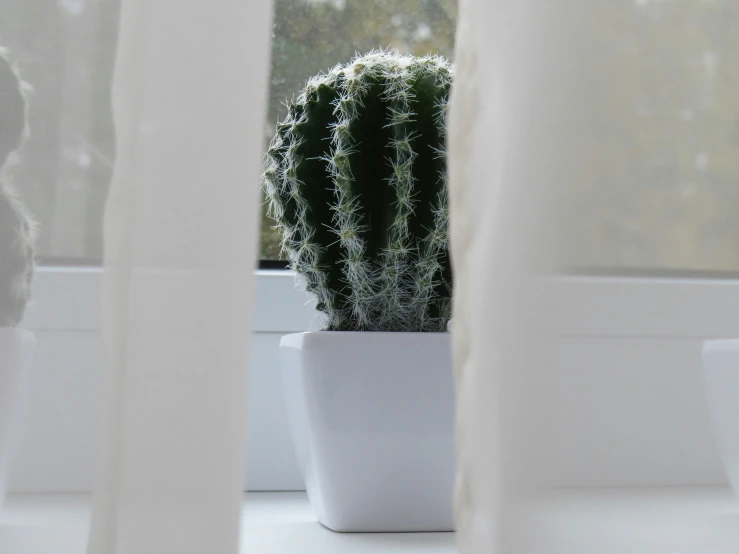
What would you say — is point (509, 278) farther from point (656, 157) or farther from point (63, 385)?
point (63, 385)

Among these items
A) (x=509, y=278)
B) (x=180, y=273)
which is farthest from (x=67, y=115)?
(x=509, y=278)

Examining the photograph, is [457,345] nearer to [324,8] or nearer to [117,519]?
[117,519]

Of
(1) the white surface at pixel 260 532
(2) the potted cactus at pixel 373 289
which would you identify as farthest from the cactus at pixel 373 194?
(1) the white surface at pixel 260 532

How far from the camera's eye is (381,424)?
27.1 inches

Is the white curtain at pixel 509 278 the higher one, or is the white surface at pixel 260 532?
the white curtain at pixel 509 278

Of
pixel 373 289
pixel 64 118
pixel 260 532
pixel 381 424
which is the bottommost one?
pixel 260 532

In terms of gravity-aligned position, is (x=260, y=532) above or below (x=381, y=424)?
below

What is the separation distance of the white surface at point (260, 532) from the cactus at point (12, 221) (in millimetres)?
98

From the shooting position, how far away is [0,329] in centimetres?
43

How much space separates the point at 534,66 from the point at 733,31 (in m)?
0.11

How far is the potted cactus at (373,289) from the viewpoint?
69cm

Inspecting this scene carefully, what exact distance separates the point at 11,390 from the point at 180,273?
0.11 m

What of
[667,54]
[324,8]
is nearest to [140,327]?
[667,54]

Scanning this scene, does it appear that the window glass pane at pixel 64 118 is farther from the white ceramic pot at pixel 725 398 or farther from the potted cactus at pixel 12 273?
the white ceramic pot at pixel 725 398
